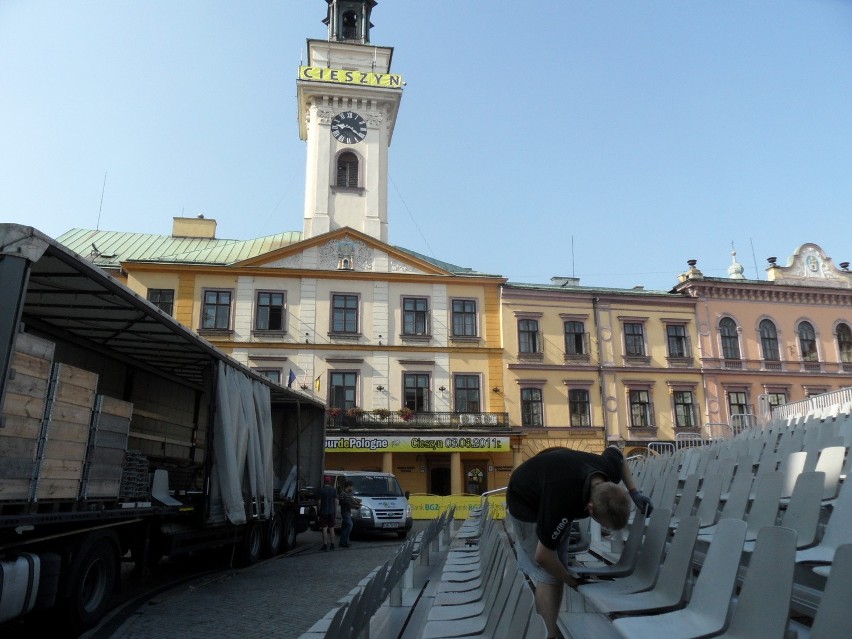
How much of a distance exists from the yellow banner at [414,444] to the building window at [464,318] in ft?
17.5

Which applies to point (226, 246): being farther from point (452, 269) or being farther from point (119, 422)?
point (119, 422)

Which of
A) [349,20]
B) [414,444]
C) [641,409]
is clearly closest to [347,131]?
[349,20]

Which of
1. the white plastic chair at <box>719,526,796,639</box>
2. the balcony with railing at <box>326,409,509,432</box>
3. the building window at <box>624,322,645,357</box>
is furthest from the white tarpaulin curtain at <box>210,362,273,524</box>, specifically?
the building window at <box>624,322,645,357</box>

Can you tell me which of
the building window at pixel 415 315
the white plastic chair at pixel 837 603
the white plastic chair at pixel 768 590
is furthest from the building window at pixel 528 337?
the white plastic chair at pixel 837 603

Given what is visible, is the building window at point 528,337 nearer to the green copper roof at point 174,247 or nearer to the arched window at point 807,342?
the green copper roof at point 174,247

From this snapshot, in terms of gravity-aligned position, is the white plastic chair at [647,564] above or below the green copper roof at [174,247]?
below

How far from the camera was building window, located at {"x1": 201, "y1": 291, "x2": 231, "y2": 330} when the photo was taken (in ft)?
96.3

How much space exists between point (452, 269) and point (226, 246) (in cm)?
1259

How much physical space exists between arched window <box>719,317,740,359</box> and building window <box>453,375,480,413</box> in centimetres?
1352

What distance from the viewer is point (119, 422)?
7.55m

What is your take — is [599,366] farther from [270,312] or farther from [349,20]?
[349,20]

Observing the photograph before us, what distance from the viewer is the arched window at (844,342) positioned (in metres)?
34.0

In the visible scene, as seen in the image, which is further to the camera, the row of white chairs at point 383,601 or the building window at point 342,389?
the building window at point 342,389

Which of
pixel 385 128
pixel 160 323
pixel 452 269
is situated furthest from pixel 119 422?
pixel 385 128
